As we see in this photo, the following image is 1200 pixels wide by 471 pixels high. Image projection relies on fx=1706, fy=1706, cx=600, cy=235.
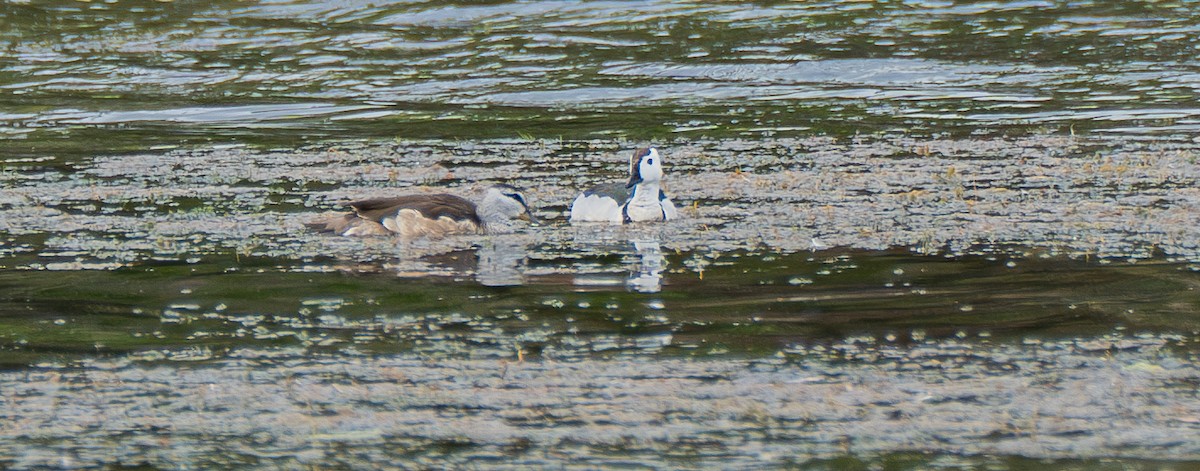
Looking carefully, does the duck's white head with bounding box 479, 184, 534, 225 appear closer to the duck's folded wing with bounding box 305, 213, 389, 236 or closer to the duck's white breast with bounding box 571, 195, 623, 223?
the duck's white breast with bounding box 571, 195, 623, 223

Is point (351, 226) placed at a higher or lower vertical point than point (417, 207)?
lower

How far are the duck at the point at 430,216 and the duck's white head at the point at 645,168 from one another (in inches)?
29.1

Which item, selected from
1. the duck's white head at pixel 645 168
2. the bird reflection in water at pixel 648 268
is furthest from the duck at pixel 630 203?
the bird reflection in water at pixel 648 268

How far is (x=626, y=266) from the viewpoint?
9750mm

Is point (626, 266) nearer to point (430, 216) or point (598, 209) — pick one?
point (598, 209)

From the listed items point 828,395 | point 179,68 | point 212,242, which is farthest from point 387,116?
point 828,395

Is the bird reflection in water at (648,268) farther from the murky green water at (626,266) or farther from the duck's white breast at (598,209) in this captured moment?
the duck's white breast at (598,209)

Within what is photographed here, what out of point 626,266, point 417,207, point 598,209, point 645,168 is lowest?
point 626,266

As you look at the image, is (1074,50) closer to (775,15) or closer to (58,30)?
(775,15)

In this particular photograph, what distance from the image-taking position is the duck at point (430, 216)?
1088 centimetres

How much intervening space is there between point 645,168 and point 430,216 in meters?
1.48

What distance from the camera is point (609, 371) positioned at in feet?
23.6

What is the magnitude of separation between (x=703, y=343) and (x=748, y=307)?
29.7 inches

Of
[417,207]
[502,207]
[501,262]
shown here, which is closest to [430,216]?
[417,207]
